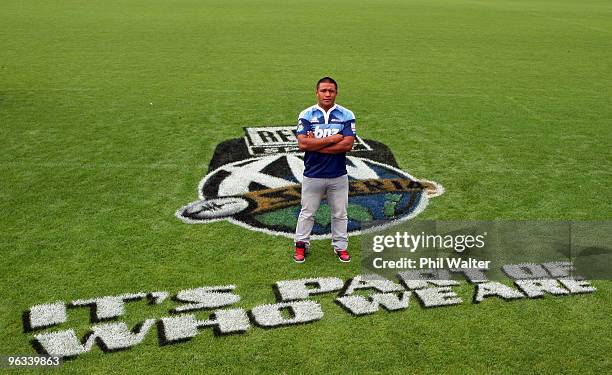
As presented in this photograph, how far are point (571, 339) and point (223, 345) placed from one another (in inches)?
108

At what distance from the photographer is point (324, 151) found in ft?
18.2

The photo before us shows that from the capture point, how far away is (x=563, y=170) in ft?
28.5

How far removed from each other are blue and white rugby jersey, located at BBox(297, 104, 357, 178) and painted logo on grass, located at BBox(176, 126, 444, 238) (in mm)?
1101

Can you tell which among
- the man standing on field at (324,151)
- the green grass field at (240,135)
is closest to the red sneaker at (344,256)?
the green grass field at (240,135)

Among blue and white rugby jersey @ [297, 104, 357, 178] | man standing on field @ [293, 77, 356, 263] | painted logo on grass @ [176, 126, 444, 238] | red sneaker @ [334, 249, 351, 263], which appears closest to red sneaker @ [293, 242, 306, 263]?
man standing on field @ [293, 77, 356, 263]

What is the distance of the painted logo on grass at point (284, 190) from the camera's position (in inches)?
269

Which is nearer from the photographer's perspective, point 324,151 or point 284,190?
point 324,151

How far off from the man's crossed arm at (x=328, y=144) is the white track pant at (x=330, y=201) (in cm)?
30

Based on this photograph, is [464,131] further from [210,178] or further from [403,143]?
[210,178]

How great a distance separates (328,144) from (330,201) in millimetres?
640

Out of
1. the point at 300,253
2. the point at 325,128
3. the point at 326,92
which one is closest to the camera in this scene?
the point at 326,92

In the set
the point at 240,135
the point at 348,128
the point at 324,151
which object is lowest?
the point at 240,135

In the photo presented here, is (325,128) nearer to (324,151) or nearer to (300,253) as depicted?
(324,151)

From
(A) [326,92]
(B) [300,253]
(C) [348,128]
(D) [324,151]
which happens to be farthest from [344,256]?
(A) [326,92]
